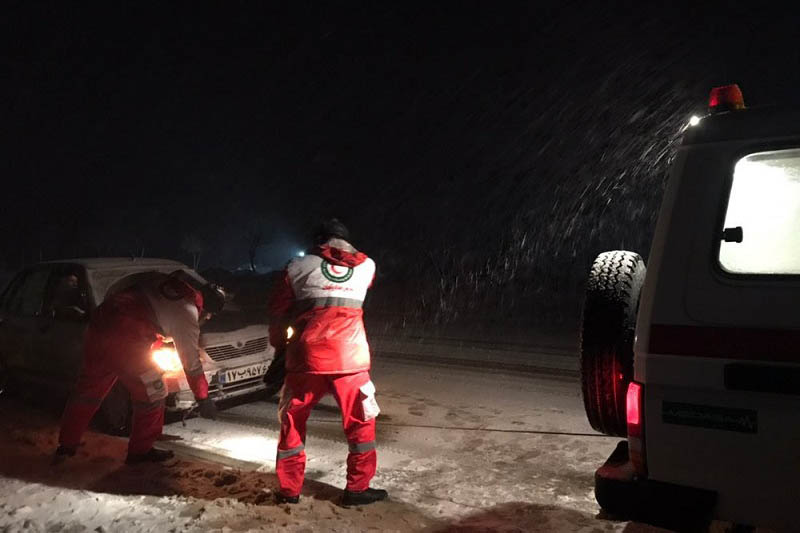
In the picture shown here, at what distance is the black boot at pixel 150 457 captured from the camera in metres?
4.92

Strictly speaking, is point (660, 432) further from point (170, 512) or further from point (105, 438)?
point (105, 438)

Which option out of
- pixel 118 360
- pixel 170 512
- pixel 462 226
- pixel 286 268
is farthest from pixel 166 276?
pixel 462 226

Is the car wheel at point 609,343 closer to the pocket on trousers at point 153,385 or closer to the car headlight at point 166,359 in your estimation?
the pocket on trousers at point 153,385

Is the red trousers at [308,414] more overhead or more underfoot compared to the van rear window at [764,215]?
more underfoot

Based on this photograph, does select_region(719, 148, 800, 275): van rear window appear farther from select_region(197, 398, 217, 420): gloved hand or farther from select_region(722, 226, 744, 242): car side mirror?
select_region(197, 398, 217, 420): gloved hand

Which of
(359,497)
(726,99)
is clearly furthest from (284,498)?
(726,99)

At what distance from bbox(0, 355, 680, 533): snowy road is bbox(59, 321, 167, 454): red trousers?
11.5 inches

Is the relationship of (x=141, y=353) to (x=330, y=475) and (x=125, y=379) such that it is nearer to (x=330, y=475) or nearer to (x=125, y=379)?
(x=125, y=379)

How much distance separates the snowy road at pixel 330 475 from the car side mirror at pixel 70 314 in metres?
1.07

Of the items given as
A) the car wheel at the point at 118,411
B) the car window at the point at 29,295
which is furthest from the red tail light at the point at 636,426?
the car window at the point at 29,295

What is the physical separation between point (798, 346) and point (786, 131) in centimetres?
77

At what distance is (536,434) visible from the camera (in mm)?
5621

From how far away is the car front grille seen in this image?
5.99 meters

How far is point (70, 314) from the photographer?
5.73 metres
